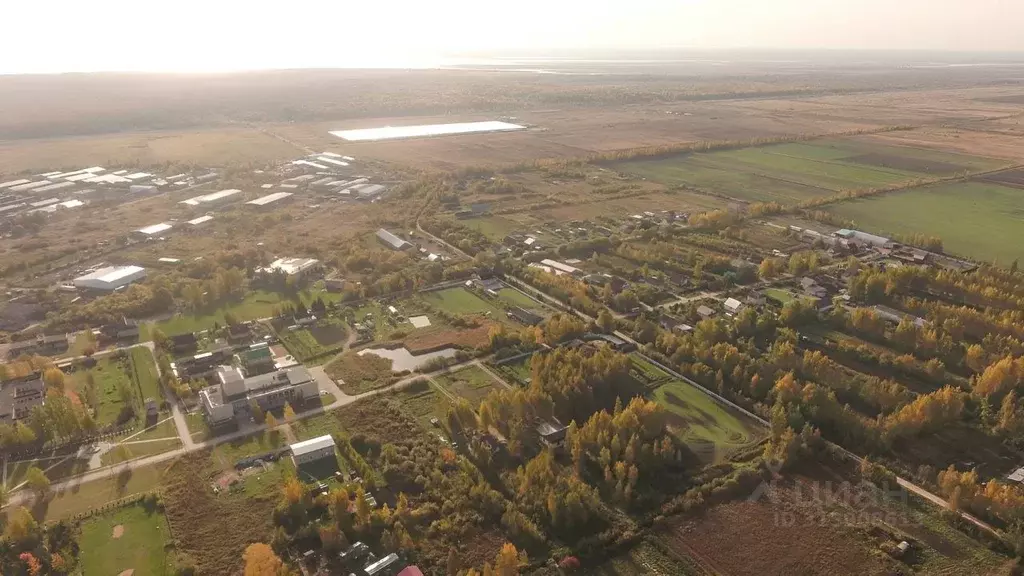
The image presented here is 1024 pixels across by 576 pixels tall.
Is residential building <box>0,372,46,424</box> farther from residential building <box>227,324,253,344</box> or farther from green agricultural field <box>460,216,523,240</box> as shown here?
green agricultural field <box>460,216,523,240</box>

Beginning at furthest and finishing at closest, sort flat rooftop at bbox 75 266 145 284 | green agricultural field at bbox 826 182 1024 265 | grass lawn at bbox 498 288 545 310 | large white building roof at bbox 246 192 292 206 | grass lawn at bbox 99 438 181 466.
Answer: large white building roof at bbox 246 192 292 206 → green agricultural field at bbox 826 182 1024 265 → flat rooftop at bbox 75 266 145 284 → grass lawn at bbox 498 288 545 310 → grass lawn at bbox 99 438 181 466

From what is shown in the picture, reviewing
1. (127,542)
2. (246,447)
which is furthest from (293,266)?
(127,542)

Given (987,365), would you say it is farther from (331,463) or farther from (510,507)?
(331,463)

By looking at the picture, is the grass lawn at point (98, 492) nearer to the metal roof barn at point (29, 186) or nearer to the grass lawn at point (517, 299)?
the grass lawn at point (517, 299)

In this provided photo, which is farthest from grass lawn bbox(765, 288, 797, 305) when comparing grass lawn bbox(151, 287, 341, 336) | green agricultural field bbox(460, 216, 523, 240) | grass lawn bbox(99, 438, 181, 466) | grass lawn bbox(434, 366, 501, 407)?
grass lawn bbox(99, 438, 181, 466)

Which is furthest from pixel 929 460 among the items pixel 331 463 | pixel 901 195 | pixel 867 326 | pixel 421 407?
pixel 901 195

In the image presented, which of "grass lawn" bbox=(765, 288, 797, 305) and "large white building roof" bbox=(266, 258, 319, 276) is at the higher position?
"large white building roof" bbox=(266, 258, 319, 276)
